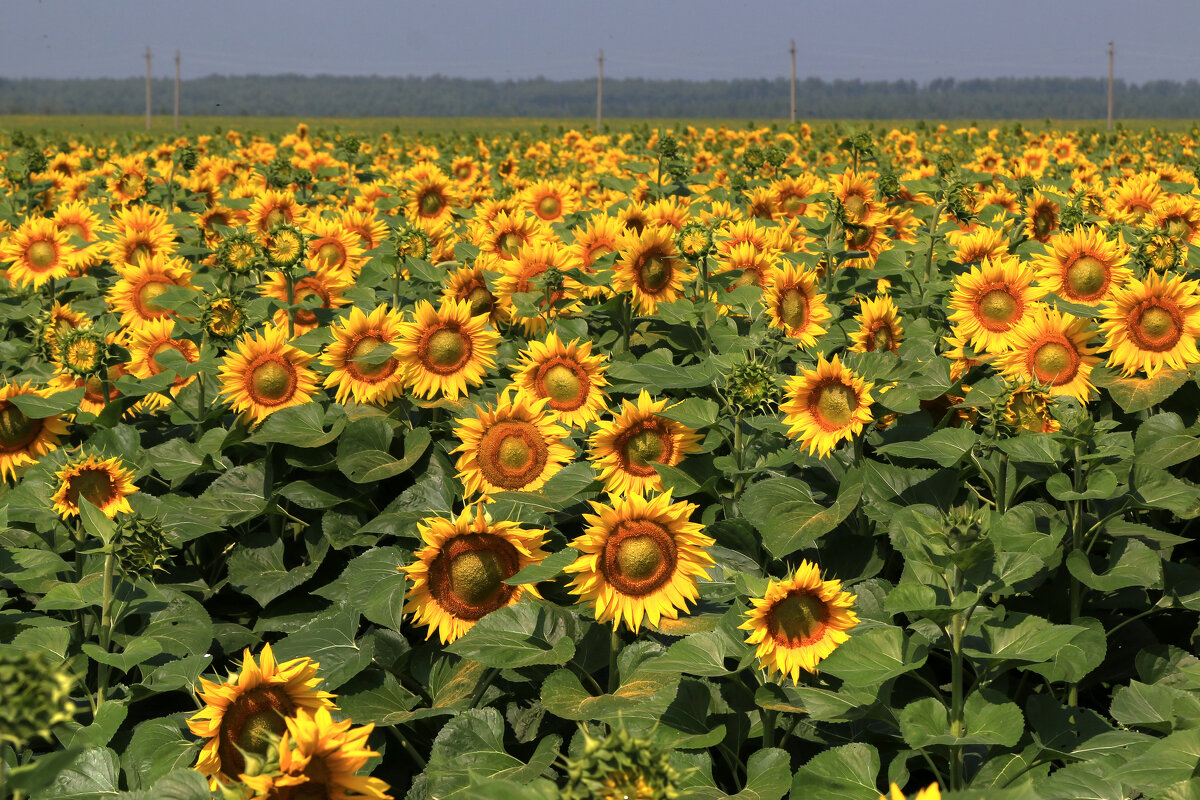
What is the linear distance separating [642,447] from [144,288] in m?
3.32

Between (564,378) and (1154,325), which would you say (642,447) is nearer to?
(564,378)

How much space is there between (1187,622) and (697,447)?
72.4 inches

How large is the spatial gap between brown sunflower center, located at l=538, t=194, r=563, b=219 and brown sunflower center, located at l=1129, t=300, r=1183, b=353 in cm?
457

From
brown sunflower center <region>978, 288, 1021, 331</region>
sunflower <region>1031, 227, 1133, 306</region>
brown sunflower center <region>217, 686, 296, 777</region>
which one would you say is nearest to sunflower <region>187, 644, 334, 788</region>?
brown sunflower center <region>217, 686, 296, 777</region>

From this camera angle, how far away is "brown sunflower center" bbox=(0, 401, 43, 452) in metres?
4.43

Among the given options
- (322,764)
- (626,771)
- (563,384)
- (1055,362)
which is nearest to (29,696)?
(322,764)

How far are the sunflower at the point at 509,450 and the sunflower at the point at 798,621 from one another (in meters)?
1.16

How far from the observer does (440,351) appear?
4277 millimetres

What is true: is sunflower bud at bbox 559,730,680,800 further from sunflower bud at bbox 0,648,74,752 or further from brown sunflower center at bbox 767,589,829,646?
brown sunflower center at bbox 767,589,829,646

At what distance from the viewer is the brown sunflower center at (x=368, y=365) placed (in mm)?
4359

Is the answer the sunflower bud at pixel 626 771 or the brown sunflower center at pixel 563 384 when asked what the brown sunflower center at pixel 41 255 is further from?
the sunflower bud at pixel 626 771

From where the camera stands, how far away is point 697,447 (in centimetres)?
377

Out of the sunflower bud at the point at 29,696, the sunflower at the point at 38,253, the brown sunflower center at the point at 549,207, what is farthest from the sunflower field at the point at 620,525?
the brown sunflower center at the point at 549,207

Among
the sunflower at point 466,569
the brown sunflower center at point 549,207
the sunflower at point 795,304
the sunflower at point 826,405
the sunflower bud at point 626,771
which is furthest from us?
the brown sunflower center at point 549,207
